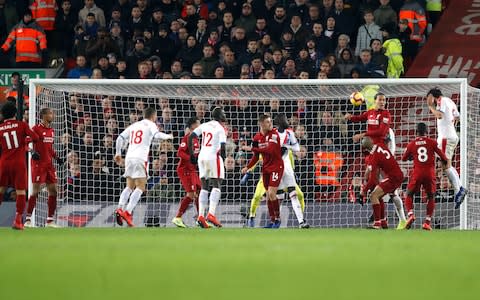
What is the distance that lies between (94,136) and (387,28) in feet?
Result: 20.0

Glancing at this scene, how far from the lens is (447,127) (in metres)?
17.2

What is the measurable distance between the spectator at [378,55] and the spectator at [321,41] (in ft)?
3.01

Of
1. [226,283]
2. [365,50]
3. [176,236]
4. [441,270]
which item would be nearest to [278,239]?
[176,236]

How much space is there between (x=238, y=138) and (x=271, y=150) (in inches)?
112

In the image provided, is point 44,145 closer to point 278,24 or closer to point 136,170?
point 136,170

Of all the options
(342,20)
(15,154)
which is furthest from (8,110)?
(342,20)

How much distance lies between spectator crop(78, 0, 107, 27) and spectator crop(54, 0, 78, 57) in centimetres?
24

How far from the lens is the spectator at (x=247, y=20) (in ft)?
73.4

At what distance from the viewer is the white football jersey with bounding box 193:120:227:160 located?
1697cm

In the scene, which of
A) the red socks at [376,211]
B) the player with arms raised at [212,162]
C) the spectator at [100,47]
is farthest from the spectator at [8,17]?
the red socks at [376,211]

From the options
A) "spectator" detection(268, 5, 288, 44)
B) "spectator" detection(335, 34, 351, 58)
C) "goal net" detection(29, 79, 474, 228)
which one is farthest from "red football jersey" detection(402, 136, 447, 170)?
"spectator" detection(268, 5, 288, 44)

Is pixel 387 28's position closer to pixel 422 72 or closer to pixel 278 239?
pixel 422 72

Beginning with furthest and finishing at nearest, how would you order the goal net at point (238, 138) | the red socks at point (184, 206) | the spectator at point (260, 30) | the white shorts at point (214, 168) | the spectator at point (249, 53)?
1. the spectator at point (260, 30)
2. the spectator at point (249, 53)
3. the goal net at point (238, 138)
4. the red socks at point (184, 206)
5. the white shorts at point (214, 168)

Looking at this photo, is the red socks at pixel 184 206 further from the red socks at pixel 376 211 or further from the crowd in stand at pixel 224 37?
the crowd in stand at pixel 224 37
